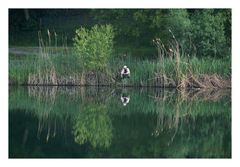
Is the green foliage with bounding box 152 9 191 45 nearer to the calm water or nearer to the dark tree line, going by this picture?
the dark tree line

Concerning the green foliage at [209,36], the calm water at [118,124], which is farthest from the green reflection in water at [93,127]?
the green foliage at [209,36]

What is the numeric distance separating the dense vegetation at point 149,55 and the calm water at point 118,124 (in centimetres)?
127

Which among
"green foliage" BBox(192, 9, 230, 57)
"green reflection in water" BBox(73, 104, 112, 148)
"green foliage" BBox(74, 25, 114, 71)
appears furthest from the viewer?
"green foliage" BBox(192, 9, 230, 57)

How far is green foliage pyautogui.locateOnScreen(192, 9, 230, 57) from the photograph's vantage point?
27.1 metres

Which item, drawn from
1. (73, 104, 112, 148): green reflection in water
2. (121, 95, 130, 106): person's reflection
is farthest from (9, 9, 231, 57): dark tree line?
(73, 104, 112, 148): green reflection in water

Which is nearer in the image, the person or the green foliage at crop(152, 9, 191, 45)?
the person

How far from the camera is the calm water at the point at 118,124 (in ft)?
44.4

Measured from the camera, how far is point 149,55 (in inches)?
1220

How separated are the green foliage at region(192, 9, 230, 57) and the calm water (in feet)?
11.6

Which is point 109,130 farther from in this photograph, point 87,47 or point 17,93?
point 87,47

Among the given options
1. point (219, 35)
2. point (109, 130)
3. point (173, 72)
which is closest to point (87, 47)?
point (173, 72)

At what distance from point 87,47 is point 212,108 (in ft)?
25.4

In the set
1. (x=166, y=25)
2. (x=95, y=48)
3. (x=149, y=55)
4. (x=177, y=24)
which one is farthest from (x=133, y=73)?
(x=149, y=55)

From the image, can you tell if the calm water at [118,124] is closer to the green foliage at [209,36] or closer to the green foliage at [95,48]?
the green foliage at [95,48]
